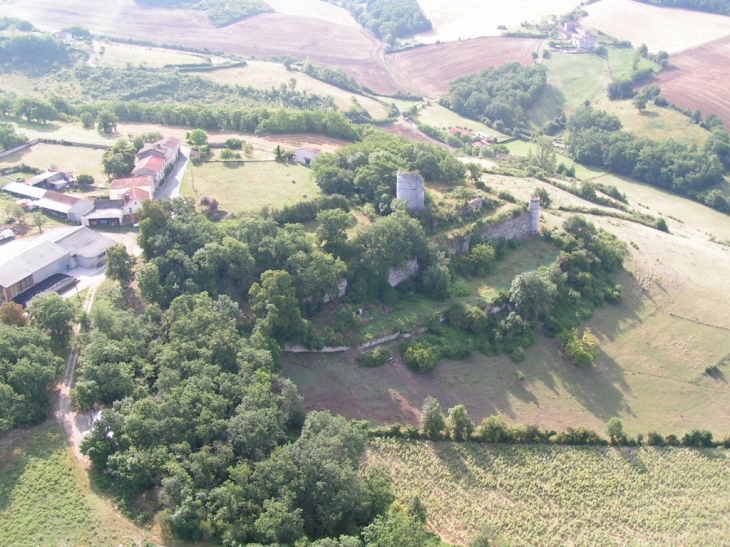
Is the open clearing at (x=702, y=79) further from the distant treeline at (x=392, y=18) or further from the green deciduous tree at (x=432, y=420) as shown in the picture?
the green deciduous tree at (x=432, y=420)

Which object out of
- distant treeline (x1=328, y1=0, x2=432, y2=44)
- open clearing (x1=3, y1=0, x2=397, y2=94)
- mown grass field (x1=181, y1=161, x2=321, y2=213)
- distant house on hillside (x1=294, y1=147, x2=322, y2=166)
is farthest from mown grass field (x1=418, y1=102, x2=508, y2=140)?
mown grass field (x1=181, y1=161, x2=321, y2=213)

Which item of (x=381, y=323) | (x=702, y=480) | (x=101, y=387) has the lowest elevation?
(x=702, y=480)

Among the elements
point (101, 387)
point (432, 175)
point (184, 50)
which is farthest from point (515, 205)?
point (184, 50)

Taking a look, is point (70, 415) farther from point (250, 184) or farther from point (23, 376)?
point (250, 184)

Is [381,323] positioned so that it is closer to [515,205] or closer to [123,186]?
[515,205]

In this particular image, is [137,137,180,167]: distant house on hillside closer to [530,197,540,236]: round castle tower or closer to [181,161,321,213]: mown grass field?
[181,161,321,213]: mown grass field

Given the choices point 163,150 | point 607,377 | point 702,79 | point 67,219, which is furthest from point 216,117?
point 702,79
